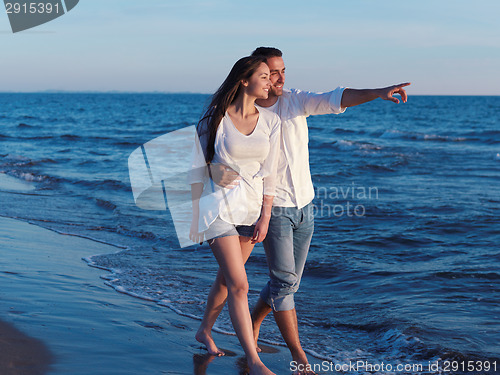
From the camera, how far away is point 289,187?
10.9ft

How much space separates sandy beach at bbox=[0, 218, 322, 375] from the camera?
328cm

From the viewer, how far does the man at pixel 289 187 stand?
3266mm

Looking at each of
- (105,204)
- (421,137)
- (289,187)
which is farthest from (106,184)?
(421,137)

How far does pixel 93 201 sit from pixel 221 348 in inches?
288

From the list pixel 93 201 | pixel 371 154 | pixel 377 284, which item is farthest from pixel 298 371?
pixel 371 154

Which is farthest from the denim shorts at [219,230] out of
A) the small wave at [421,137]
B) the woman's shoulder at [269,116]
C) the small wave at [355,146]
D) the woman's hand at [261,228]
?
the small wave at [421,137]

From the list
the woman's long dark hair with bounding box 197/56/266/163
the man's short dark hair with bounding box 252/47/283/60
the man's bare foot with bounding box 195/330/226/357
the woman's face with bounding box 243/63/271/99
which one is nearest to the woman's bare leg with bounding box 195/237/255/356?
the man's bare foot with bounding box 195/330/226/357

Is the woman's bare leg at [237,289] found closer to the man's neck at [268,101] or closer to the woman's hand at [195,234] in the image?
the woman's hand at [195,234]

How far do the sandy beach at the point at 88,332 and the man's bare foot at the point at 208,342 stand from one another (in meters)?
0.05

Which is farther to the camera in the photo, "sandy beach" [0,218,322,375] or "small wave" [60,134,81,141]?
"small wave" [60,134,81,141]

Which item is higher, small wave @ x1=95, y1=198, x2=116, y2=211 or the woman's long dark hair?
the woman's long dark hair

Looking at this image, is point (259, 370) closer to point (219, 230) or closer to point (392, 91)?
point (219, 230)

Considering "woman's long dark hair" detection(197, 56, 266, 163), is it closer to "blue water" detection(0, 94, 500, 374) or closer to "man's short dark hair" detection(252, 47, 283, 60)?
"man's short dark hair" detection(252, 47, 283, 60)

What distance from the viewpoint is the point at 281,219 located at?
10.7 feet
